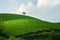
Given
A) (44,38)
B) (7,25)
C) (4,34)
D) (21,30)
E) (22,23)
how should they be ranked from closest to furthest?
(44,38) → (4,34) → (21,30) → (7,25) → (22,23)

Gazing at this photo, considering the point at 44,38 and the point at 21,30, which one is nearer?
the point at 44,38

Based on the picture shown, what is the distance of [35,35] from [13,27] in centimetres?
1327

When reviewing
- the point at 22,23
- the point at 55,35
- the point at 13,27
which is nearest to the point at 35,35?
the point at 55,35

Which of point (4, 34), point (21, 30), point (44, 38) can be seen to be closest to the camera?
point (44, 38)

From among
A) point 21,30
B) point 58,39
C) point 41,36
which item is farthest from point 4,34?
point 58,39

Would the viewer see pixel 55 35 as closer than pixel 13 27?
Yes

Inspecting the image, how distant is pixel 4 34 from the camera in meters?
57.2

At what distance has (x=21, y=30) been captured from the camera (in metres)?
61.8

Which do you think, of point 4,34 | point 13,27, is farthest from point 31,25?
point 4,34

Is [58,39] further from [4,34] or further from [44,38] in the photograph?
[4,34]

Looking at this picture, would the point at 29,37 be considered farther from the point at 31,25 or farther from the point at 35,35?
the point at 31,25

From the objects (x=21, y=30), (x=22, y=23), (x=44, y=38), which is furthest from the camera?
(x=22, y=23)

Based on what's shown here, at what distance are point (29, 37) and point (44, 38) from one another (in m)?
3.77

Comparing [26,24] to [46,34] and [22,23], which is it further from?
[46,34]
